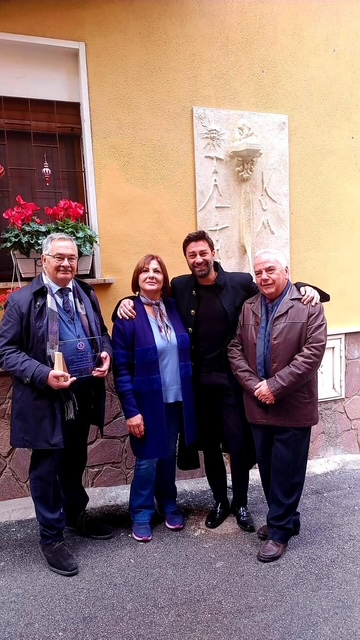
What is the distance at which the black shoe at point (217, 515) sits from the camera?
3.26 metres

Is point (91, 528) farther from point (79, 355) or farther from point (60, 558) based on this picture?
point (79, 355)

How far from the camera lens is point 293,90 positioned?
4301 millimetres

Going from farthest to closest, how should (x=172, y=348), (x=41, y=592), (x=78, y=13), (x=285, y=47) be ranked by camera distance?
(x=285, y=47) → (x=78, y=13) → (x=172, y=348) → (x=41, y=592)

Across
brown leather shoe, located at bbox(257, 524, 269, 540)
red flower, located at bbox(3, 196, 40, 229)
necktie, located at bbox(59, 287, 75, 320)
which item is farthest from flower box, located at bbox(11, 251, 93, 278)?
brown leather shoe, located at bbox(257, 524, 269, 540)

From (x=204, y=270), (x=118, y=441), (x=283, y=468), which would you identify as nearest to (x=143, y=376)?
(x=204, y=270)

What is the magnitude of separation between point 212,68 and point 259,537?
358 centimetres

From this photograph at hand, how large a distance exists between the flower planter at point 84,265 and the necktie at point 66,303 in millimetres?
871

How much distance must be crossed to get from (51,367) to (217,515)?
5.11ft

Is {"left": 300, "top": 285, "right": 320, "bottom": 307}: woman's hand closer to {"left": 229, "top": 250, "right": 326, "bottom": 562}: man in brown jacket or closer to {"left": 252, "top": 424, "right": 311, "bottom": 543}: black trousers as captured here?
{"left": 229, "top": 250, "right": 326, "bottom": 562}: man in brown jacket

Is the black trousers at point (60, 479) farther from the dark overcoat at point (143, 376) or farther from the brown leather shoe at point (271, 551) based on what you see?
the brown leather shoe at point (271, 551)

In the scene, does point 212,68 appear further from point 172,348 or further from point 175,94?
point 172,348

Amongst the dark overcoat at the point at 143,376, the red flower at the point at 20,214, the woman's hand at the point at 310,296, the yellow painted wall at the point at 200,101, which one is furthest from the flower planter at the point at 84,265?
the woman's hand at the point at 310,296

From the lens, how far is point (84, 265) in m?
3.69

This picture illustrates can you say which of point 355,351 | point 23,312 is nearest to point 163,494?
point 23,312
